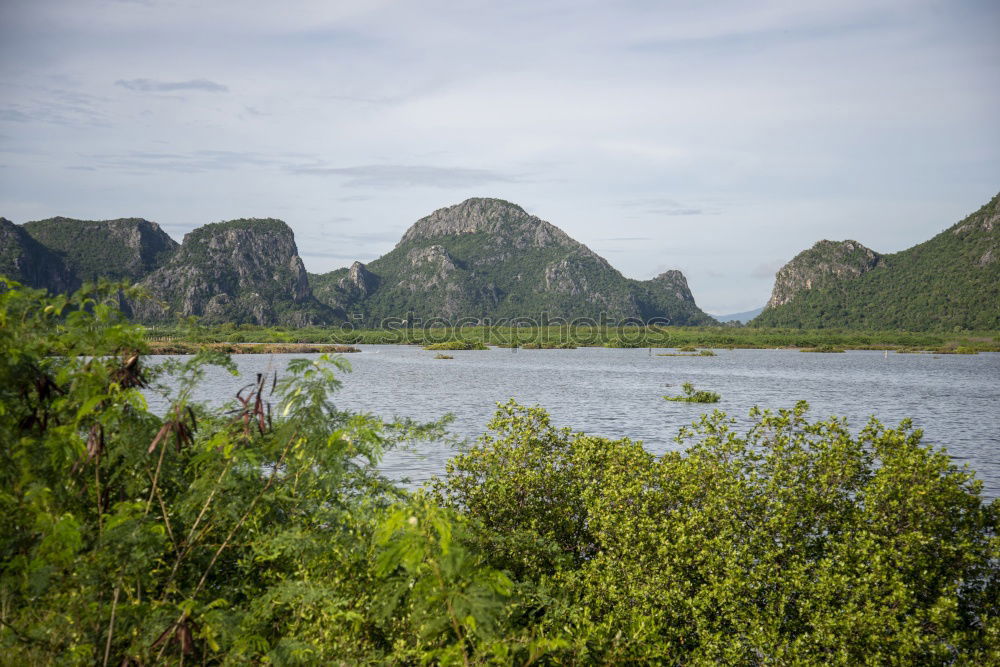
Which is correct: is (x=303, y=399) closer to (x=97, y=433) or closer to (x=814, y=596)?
(x=97, y=433)

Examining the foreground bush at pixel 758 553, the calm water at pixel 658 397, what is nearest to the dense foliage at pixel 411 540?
the foreground bush at pixel 758 553

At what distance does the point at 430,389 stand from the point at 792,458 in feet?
175

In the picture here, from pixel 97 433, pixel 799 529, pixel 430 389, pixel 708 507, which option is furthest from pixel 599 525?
pixel 430 389

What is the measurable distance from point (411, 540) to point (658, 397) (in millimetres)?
51479

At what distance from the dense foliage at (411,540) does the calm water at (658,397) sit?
320 inches

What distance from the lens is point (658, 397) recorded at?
53719 millimetres

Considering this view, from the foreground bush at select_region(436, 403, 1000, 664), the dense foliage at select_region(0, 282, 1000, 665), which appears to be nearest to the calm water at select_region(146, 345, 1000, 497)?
A: the foreground bush at select_region(436, 403, 1000, 664)

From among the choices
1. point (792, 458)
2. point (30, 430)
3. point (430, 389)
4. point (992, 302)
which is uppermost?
point (992, 302)

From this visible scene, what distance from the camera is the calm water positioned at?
110 ft

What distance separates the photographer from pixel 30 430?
16.0ft

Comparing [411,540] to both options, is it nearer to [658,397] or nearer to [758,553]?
[758,553]

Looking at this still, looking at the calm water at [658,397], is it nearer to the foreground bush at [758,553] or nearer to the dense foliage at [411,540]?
the foreground bush at [758,553]

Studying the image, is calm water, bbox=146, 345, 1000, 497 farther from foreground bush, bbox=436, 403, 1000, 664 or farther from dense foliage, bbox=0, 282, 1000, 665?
dense foliage, bbox=0, 282, 1000, 665

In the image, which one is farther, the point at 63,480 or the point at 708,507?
the point at 708,507
